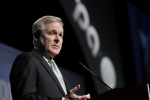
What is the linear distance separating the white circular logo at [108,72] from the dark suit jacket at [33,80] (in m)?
2.68

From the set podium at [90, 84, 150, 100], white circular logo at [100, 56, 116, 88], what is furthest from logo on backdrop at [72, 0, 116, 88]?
podium at [90, 84, 150, 100]

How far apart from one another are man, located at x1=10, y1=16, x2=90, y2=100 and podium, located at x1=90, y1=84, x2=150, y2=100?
0.09 metres

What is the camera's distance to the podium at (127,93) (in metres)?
1.82

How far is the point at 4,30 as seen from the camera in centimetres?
354

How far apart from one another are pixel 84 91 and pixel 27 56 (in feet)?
8.69

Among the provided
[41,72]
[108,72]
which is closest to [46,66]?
[41,72]

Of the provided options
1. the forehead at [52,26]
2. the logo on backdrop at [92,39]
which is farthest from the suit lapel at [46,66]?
the logo on backdrop at [92,39]

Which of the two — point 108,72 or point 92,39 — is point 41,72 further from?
point 108,72

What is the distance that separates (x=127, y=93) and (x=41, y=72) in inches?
20.5

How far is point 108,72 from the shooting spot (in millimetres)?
4891

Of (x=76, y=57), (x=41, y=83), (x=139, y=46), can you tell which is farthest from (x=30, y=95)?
(x=139, y=46)

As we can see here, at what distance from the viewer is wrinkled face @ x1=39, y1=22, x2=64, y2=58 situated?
2.23 metres

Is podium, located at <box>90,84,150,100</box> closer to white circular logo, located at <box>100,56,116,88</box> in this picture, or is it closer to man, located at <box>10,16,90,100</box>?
man, located at <box>10,16,90,100</box>

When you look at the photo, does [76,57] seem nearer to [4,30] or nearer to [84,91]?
[84,91]
